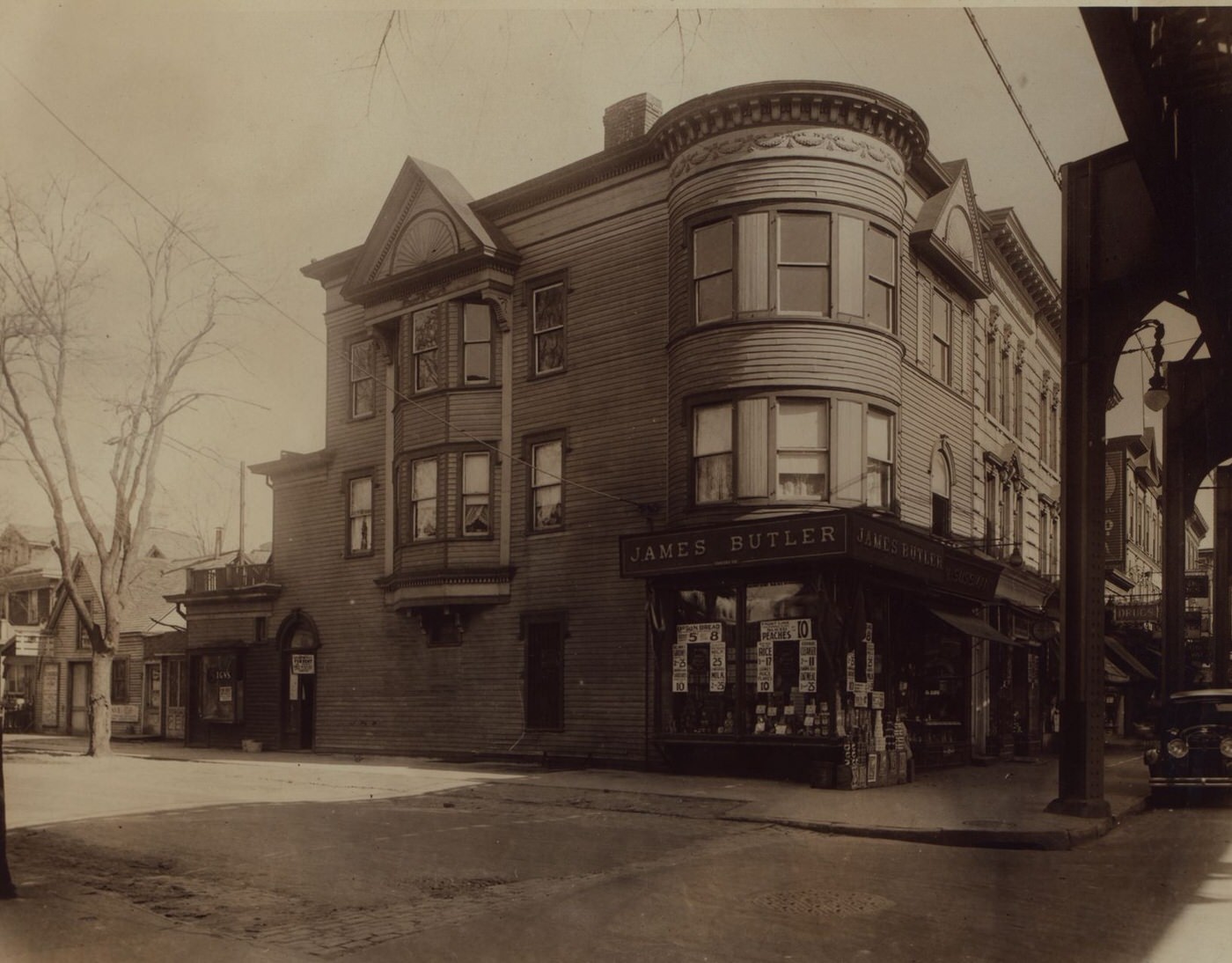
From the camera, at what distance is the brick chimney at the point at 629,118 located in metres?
22.8

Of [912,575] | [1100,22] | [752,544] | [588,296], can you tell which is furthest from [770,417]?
[1100,22]

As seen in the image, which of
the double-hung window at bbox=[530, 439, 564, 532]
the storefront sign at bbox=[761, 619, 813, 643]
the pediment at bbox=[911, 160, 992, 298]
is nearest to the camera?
the storefront sign at bbox=[761, 619, 813, 643]

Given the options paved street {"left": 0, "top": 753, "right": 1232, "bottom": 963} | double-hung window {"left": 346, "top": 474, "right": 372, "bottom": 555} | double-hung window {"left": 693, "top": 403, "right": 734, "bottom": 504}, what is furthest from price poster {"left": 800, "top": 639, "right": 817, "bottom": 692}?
double-hung window {"left": 346, "top": 474, "right": 372, "bottom": 555}

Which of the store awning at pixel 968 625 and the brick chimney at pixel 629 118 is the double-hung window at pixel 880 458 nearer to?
the store awning at pixel 968 625

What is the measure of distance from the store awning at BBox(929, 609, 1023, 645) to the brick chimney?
10.5 meters

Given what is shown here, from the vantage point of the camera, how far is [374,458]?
87.2 feet

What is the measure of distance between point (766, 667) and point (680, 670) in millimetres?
1761

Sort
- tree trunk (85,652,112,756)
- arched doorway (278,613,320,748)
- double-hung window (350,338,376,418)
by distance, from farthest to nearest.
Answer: arched doorway (278,613,320,748)
double-hung window (350,338,376,418)
tree trunk (85,652,112,756)

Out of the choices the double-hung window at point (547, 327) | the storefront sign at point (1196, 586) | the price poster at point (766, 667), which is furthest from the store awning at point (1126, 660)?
the double-hung window at point (547, 327)

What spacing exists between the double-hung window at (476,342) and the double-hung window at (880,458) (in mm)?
8057

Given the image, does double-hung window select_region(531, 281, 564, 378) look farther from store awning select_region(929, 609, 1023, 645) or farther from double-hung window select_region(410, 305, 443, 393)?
store awning select_region(929, 609, 1023, 645)

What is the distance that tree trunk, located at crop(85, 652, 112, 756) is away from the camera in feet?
86.3

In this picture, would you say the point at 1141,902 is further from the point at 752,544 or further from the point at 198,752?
the point at 198,752

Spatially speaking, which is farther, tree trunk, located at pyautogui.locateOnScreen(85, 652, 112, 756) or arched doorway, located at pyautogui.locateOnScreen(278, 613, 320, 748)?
arched doorway, located at pyautogui.locateOnScreen(278, 613, 320, 748)
